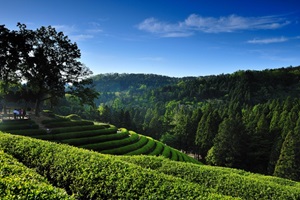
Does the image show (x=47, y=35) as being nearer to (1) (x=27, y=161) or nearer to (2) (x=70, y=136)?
(2) (x=70, y=136)

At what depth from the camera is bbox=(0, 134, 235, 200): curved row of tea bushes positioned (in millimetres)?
11477

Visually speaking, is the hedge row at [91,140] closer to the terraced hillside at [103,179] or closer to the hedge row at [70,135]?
the hedge row at [70,135]

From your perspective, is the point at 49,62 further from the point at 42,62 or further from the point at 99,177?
the point at 99,177

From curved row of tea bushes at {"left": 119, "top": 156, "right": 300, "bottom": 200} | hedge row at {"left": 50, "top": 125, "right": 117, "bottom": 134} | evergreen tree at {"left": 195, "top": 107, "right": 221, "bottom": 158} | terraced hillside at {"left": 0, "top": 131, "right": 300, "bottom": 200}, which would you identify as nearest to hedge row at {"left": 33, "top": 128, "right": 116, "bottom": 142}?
hedge row at {"left": 50, "top": 125, "right": 117, "bottom": 134}

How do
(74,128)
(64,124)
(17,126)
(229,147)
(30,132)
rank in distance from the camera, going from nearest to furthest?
(30,132), (17,126), (74,128), (64,124), (229,147)

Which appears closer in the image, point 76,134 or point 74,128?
point 76,134

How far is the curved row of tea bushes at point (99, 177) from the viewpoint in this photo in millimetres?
11477

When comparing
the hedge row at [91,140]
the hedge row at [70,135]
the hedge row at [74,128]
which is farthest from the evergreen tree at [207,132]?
the hedge row at [70,135]

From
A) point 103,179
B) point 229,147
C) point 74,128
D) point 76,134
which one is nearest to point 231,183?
point 103,179

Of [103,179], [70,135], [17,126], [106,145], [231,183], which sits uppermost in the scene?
[103,179]

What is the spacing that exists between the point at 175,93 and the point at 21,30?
16059cm

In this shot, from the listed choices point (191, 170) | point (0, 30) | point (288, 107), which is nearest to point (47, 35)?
point (0, 30)

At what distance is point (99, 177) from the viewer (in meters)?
12.9

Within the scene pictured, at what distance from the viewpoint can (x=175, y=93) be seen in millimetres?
194375
